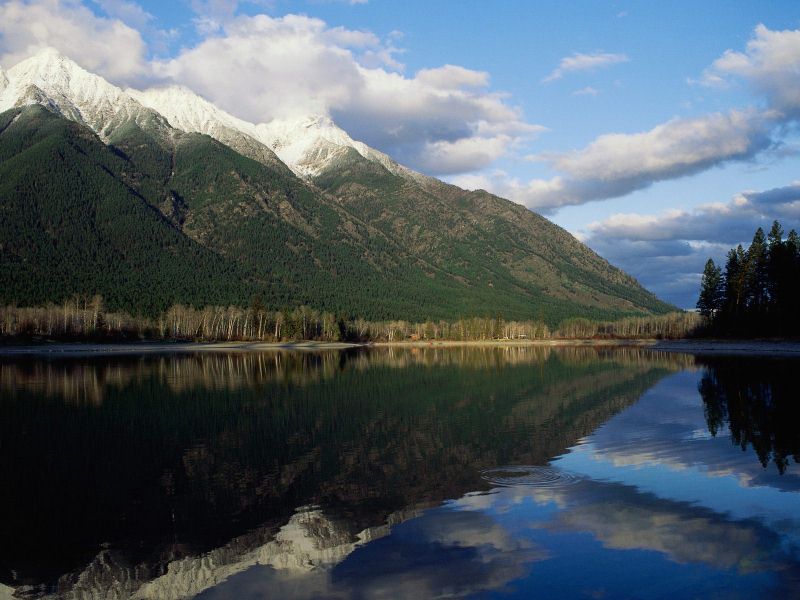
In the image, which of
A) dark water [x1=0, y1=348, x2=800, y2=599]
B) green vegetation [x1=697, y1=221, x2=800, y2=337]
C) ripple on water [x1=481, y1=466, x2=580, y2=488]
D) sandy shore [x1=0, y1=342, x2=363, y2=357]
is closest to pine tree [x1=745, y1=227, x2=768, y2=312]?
green vegetation [x1=697, y1=221, x2=800, y2=337]

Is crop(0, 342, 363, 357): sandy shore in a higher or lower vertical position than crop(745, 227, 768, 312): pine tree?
lower

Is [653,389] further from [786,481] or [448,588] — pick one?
[448,588]

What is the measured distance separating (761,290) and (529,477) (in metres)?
116

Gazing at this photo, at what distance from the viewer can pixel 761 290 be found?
4729 inches

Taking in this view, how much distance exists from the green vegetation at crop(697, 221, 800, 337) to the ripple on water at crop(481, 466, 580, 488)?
3820 inches

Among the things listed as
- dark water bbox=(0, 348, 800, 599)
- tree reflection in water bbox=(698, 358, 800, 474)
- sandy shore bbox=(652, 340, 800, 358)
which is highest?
sandy shore bbox=(652, 340, 800, 358)

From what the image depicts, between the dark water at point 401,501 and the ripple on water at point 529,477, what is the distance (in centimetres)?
11

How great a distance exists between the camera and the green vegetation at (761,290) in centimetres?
10650

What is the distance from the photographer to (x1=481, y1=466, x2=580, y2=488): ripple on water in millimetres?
21141

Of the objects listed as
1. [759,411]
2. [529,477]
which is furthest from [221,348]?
[529,477]

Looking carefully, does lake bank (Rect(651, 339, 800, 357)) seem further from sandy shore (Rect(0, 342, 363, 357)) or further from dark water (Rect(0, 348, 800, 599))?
sandy shore (Rect(0, 342, 363, 357))

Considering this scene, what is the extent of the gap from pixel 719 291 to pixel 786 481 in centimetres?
13325

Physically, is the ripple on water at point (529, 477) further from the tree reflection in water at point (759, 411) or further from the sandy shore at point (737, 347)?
the sandy shore at point (737, 347)

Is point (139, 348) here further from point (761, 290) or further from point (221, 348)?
point (761, 290)
